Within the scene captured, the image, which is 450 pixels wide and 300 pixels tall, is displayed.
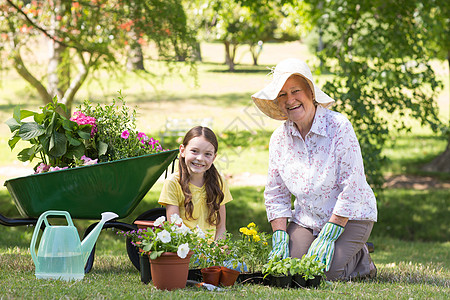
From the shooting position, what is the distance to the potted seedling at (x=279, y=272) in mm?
3168

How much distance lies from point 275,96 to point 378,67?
342 cm

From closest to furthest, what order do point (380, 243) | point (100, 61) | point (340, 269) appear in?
1. point (340, 269)
2. point (380, 243)
3. point (100, 61)

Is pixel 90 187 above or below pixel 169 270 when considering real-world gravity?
above

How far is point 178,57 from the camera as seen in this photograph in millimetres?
6938

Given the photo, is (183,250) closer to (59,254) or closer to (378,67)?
(59,254)

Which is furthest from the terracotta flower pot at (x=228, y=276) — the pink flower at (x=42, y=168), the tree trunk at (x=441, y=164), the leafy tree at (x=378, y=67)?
the tree trunk at (x=441, y=164)

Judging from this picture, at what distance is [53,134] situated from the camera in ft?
11.7

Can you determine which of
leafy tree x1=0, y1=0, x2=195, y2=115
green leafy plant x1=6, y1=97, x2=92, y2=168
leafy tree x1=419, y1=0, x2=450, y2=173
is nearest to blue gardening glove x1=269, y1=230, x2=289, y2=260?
green leafy plant x1=6, y1=97, x2=92, y2=168

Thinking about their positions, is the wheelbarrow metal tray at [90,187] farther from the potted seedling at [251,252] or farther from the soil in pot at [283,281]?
the soil in pot at [283,281]

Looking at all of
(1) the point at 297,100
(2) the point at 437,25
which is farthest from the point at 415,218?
(1) the point at 297,100

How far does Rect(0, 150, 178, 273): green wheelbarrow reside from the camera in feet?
11.2

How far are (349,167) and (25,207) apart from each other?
2.08 metres

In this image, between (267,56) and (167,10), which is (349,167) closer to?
(167,10)

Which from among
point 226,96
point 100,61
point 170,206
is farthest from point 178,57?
point 226,96
